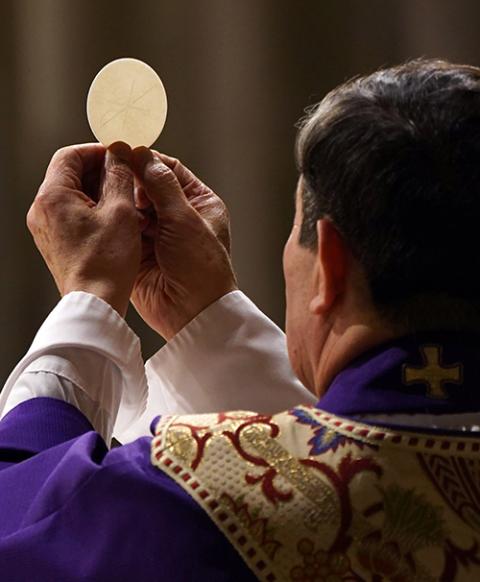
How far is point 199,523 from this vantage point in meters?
0.91

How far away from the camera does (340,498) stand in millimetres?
906

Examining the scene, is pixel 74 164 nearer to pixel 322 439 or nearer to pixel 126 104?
pixel 126 104

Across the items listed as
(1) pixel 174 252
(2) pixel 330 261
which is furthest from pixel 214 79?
(2) pixel 330 261

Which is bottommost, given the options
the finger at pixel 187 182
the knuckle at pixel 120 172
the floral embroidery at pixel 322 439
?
the floral embroidery at pixel 322 439

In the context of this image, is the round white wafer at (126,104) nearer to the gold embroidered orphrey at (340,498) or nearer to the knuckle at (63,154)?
the knuckle at (63,154)

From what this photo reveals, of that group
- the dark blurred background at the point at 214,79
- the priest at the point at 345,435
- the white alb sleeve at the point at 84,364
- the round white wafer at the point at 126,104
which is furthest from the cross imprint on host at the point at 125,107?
the dark blurred background at the point at 214,79

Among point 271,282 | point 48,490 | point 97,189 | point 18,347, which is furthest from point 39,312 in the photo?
point 48,490

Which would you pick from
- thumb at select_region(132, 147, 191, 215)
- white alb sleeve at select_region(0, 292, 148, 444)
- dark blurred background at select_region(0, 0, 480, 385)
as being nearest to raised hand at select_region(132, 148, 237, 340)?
thumb at select_region(132, 147, 191, 215)

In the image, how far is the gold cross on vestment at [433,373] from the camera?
0.93m

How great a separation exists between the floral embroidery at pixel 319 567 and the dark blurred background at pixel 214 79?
5.36ft

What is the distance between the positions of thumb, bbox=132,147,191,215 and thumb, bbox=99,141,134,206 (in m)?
0.01

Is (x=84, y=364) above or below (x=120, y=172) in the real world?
below

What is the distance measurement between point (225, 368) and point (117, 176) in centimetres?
26

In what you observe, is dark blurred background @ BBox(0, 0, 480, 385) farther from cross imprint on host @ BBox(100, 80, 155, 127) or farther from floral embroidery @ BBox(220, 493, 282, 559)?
floral embroidery @ BBox(220, 493, 282, 559)
